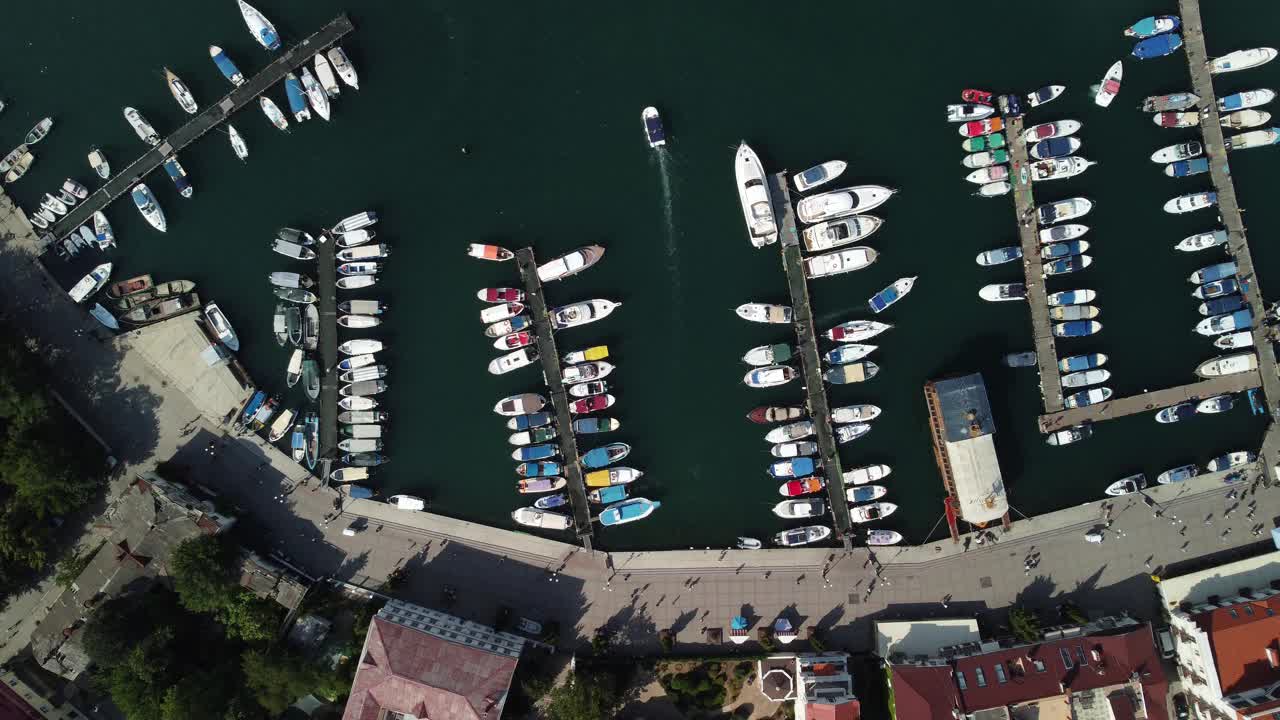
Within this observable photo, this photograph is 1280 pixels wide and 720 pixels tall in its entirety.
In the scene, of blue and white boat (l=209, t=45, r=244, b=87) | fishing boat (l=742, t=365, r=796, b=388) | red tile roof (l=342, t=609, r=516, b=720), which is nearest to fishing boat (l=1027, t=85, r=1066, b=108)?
fishing boat (l=742, t=365, r=796, b=388)

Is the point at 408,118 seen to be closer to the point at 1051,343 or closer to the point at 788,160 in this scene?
the point at 788,160

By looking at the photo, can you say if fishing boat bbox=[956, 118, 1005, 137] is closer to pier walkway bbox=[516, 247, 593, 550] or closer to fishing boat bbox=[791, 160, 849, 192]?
fishing boat bbox=[791, 160, 849, 192]

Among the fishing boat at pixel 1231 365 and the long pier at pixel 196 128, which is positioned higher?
the long pier at pixel 196 128

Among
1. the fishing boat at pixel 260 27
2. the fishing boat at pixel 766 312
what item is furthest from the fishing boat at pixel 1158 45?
the fishing boat at pixel 260 27

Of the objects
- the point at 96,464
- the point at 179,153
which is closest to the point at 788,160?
the point at 179,153

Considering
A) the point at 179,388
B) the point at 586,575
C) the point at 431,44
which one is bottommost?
the point at 586,575

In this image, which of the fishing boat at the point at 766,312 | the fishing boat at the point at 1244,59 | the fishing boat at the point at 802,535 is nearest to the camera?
the fishing boat at the point at 1244,59

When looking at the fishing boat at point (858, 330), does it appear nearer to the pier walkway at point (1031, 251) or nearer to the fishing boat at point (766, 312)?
the fishing boat at point (766, 312)
